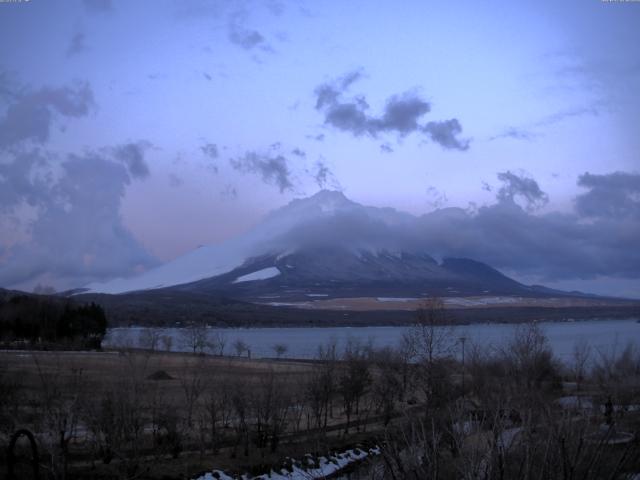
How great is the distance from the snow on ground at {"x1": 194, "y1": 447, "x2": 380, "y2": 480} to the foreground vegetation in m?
0.41

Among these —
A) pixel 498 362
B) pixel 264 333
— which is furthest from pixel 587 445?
pixel 264 333

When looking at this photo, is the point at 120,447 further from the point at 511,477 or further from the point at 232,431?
the point at 511,477

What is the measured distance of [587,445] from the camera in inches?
352

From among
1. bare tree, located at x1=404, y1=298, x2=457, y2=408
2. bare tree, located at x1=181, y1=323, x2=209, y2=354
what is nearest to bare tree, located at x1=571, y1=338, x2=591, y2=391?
bare tree, located at x1=404, y1=298, x2=457, y2=408

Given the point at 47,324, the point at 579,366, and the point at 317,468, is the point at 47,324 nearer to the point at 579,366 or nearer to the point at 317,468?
the point at 579,366

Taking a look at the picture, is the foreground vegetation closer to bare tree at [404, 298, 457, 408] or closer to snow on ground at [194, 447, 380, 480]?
bare tree at [404, 298, 457, 408]

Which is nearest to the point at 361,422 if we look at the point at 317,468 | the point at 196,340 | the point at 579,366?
the point at 317,468

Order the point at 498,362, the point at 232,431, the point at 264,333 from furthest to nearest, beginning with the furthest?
the point at 264,333, the point at 498,362, the point at 232,431

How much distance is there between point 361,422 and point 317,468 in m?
10.3

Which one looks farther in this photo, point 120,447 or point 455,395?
point 455,395

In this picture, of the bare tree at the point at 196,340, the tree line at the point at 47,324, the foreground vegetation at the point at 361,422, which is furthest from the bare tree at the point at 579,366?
the tree line at the point at 47,324

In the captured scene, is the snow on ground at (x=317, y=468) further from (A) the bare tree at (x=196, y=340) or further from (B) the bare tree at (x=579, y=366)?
(A) the bare tree at (x=196, y=340)

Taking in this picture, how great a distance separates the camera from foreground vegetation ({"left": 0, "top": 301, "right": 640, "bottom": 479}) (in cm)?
894

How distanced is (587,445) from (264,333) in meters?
164
